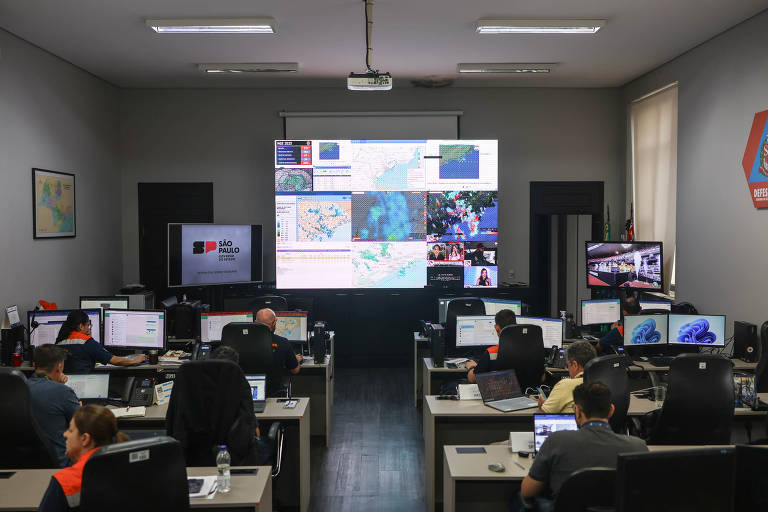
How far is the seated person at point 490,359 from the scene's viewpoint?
5.28 m

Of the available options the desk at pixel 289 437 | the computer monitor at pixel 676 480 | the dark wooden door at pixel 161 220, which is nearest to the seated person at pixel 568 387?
the computer monitor at pixel 676 480

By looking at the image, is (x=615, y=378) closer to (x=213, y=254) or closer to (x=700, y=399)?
(x=700, y=399)

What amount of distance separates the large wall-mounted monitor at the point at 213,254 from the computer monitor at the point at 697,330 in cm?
532

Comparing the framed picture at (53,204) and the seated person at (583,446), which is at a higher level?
the framed picture at (53,204)

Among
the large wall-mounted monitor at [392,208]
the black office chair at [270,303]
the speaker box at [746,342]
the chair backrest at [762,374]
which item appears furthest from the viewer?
the large wall-mounted monitor at [392,208]

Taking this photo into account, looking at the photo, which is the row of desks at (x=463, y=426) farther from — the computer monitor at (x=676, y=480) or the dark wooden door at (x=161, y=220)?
the dark wooden door at (x=161, y=220)

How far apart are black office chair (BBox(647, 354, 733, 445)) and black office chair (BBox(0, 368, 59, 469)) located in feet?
12.5

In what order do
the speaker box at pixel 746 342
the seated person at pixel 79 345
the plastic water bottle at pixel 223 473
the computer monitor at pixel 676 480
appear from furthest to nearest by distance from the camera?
the speaker box at pixel 746 342, the seated person at pixel 79 345, the plastic water bottle at pixel 223 473, the computer monitor at pixel 676 480

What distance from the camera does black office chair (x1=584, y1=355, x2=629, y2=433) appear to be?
13.6 feet

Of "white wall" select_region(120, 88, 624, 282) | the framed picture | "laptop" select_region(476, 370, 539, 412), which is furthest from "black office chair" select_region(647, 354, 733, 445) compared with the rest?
the framed picture

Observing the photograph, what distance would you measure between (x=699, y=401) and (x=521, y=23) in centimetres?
367

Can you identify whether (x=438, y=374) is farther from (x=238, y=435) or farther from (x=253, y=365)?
(x=238, y=435)

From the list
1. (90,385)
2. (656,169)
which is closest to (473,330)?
(90,385)

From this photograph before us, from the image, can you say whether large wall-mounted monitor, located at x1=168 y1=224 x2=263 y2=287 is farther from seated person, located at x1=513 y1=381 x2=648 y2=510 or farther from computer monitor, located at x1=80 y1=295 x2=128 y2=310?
seated person, located at x1=513 y1=381 x2=648 y2=510
